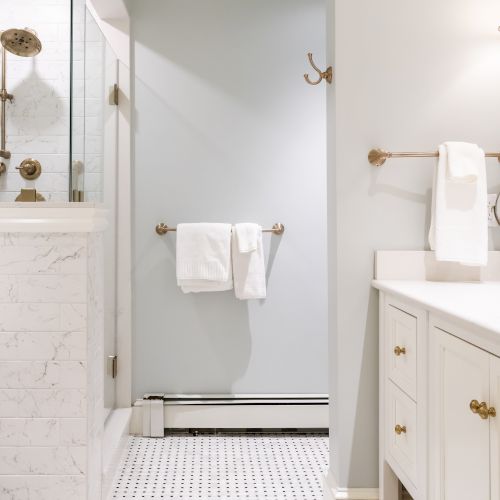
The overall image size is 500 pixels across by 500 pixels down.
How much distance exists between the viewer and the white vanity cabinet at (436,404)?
38.7 inches

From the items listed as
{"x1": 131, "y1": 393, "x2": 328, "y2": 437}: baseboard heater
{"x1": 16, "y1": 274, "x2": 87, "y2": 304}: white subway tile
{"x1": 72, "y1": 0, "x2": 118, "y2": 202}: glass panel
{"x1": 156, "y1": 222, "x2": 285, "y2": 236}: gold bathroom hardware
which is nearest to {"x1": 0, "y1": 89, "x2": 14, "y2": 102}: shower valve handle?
{"x1": 72, "y1": 0, "x2": 118, "y2": 202}: glass panel

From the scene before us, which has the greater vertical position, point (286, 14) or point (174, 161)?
point (286, 14)

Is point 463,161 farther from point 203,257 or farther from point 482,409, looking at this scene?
point 203,257

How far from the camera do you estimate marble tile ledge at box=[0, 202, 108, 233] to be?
1.68 metres

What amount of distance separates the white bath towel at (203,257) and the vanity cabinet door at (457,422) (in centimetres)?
134

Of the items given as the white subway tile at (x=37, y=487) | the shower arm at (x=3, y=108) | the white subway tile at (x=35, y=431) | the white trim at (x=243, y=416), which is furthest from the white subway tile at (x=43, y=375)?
the white trim at (x=243, y=416)

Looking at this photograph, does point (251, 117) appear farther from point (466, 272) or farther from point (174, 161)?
point (466, 272)

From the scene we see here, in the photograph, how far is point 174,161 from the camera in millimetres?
2617

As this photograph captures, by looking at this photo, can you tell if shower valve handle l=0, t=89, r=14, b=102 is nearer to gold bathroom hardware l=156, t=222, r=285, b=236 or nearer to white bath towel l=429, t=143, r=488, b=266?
gold bathroom hardware l=156, t=222, r=285, b=236

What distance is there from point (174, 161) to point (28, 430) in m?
1.41

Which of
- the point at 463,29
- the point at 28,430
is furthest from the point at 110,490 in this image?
the point at 463,29

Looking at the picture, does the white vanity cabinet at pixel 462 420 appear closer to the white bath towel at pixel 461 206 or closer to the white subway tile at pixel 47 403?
the white bath towel at pixel 461 206

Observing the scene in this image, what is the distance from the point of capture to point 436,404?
126 cm

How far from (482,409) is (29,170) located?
174cm
